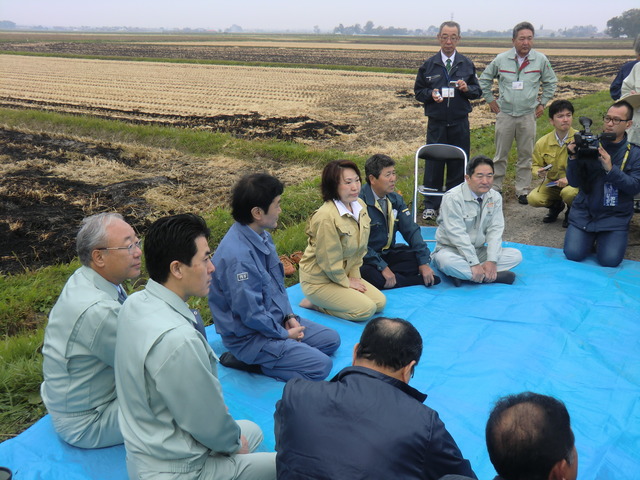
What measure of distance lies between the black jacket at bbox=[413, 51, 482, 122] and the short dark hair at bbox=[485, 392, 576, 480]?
6.09 meters

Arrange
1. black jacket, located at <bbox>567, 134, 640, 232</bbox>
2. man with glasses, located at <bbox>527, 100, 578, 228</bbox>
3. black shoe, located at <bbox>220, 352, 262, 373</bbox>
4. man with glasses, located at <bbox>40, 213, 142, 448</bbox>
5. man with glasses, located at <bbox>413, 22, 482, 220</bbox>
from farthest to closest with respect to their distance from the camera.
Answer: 1. man with glasses, located at <bbox>413, 22, 482, 220</bbox>
2. man with glasses, located at <bbox>527, 100, 578, 228</bbox>
3. black jacket, located at <bbox>567, 134, 640, 232</bbox>
4. black shoe, located at <bbox>220, 352, 262, 373</bbox>
5. man with glasses, located at <bbox>40, 213, 142, 448</bbox>

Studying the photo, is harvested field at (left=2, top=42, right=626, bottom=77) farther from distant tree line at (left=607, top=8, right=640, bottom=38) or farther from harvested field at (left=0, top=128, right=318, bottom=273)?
distant tree line at (left=607, top=8, right=640, bottom=38)

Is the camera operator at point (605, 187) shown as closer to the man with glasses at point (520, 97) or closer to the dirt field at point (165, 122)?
the dirt field at point (165, 122)

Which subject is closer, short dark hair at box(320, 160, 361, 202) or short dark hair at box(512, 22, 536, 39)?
short dark hair at box(320, 160, 361, 202)

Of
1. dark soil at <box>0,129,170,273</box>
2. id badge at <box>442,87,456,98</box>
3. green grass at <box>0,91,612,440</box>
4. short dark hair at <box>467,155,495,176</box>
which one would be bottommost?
dark soil at <box>0,129,170,273</box>

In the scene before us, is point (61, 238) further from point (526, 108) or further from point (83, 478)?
point (526, 108)

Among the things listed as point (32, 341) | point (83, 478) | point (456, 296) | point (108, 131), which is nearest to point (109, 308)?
point (83, 478)

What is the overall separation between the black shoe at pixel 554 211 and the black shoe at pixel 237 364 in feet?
14.8

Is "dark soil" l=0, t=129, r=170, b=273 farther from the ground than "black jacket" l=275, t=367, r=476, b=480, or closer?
closer

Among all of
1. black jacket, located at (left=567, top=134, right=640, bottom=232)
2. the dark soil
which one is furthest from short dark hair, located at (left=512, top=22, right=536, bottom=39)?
the dark soil

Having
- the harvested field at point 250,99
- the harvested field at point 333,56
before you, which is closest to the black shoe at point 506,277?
the harvested field at point 250,99

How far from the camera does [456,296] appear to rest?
4.90 m

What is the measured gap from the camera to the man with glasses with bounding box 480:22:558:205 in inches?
294

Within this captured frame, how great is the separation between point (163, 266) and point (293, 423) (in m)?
0.88
